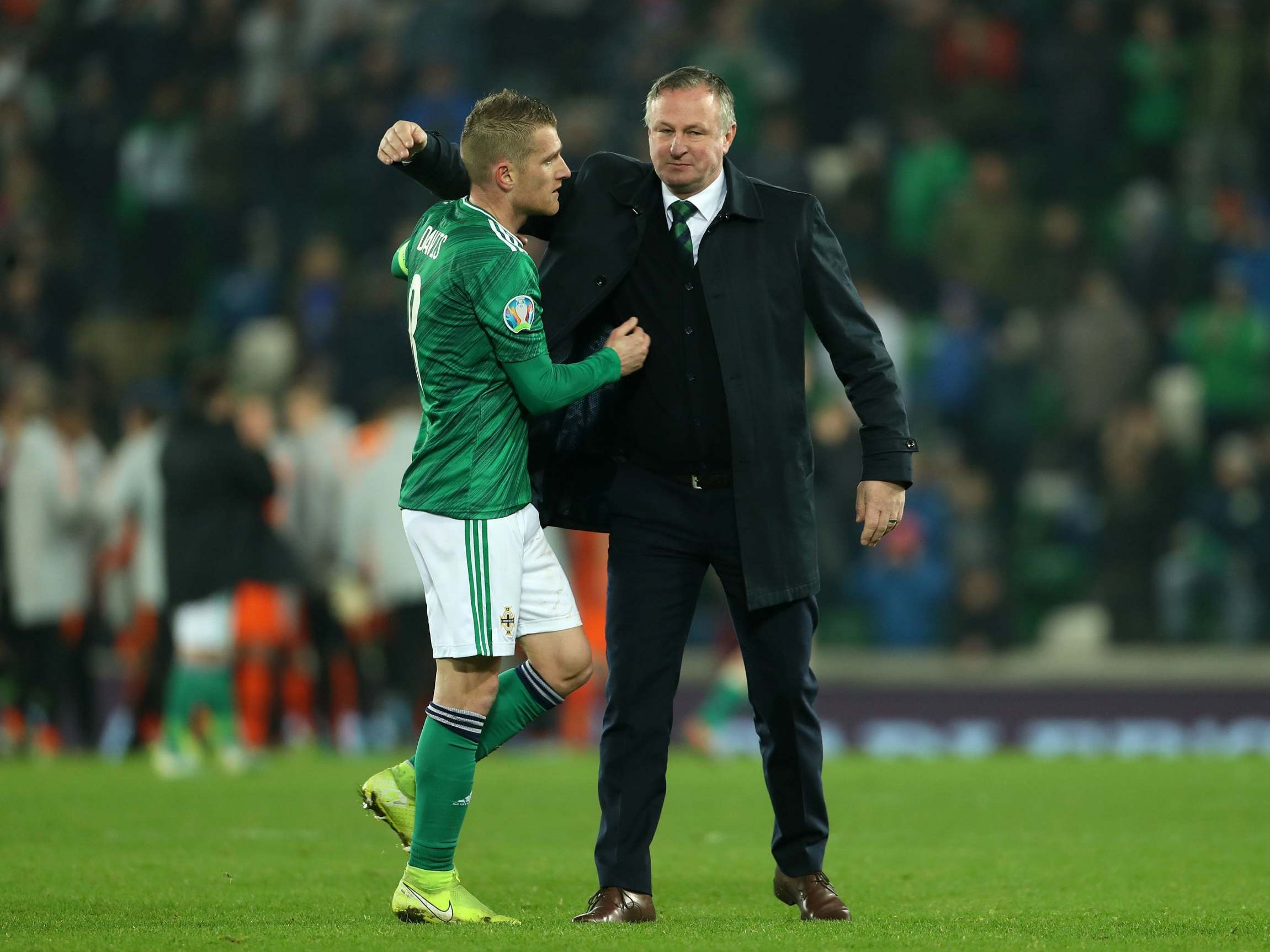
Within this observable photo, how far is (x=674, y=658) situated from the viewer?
518 centimetres

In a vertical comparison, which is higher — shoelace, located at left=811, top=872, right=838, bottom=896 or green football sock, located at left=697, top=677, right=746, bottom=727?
shoelace, located at left=811, top=872, right=838, bottom=896

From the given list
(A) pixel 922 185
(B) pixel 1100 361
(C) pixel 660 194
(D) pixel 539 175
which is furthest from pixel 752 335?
(A) pixel 922 185

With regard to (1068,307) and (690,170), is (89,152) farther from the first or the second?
(690,170)

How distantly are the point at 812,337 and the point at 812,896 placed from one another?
29.5 feet

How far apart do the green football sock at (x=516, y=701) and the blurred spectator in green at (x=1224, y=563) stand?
28.2ft

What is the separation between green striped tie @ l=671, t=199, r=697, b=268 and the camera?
519cm

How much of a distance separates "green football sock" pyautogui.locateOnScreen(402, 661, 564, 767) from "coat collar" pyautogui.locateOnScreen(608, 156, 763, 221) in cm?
133

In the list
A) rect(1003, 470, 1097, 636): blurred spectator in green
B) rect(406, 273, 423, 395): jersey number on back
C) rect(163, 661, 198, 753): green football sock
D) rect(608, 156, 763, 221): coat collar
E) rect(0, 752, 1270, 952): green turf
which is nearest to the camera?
rect(0, 752, 1270, 952): green turf

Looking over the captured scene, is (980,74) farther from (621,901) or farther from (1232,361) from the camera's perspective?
(621,901)

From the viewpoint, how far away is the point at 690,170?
5.10 meters

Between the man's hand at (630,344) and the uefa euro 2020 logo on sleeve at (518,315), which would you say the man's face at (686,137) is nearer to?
the man's hand at (630,344)

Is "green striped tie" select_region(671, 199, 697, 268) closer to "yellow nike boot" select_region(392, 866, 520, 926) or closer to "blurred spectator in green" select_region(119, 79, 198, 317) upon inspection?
"yellow nike boot" select_region(392, 866, 520, 926)

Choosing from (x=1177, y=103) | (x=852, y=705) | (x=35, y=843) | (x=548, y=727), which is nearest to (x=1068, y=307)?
(x=1177, y=103)

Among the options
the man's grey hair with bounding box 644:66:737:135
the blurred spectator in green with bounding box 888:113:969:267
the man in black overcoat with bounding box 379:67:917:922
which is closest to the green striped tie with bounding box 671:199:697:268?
the man in black overcoat with bounding box 379:67:917:922
